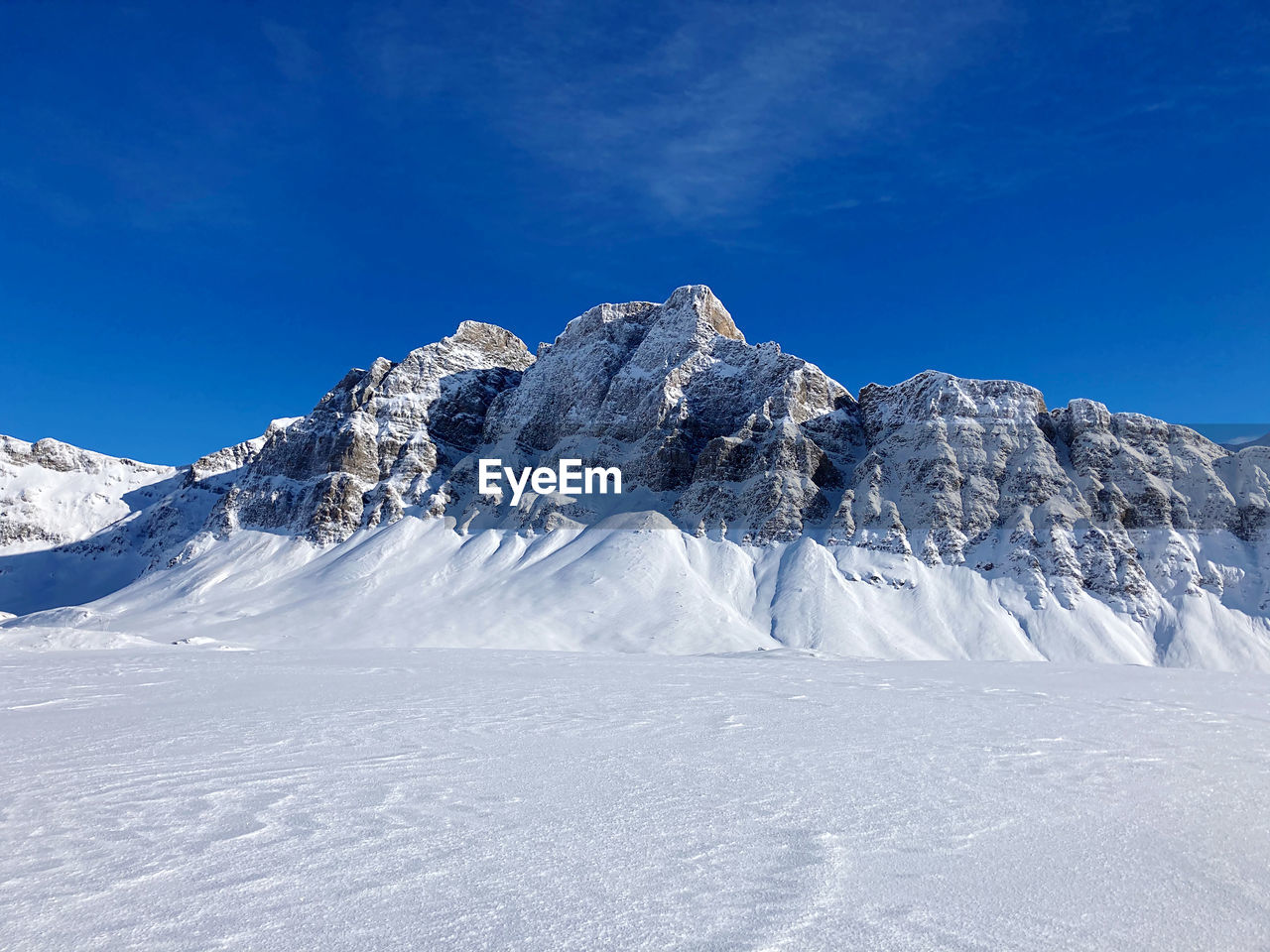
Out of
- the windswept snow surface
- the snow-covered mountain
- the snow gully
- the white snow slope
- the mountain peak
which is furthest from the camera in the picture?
the mountain peak

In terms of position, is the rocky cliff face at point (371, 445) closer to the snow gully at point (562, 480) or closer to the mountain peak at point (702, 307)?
the snow gully at point (562, 480)

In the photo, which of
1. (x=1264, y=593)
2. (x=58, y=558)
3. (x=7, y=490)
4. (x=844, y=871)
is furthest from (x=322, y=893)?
(x=7, y=490)

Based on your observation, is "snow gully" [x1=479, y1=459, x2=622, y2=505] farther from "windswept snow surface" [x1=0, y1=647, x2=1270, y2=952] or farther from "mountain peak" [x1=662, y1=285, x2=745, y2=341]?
"windswept snow surface" [x1=0, y1=647, x2=1270, y2=952]

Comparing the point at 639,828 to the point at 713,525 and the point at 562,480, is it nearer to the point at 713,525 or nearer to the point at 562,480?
the point at 713,525

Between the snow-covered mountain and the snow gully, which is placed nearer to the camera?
the snow-covered mountain

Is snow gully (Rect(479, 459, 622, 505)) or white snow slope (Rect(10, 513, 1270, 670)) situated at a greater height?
snow gully (Rect(479, 459, 622, 505))

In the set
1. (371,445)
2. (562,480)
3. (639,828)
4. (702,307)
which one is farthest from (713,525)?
(639,828)

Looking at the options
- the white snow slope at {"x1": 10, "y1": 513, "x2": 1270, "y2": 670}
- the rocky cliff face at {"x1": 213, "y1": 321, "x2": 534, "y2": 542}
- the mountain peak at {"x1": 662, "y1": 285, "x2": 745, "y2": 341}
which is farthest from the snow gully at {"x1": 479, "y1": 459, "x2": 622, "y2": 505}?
the mountain peak at {"x1": 662, "y1": 285, "x2": 745, "y2": 341}
